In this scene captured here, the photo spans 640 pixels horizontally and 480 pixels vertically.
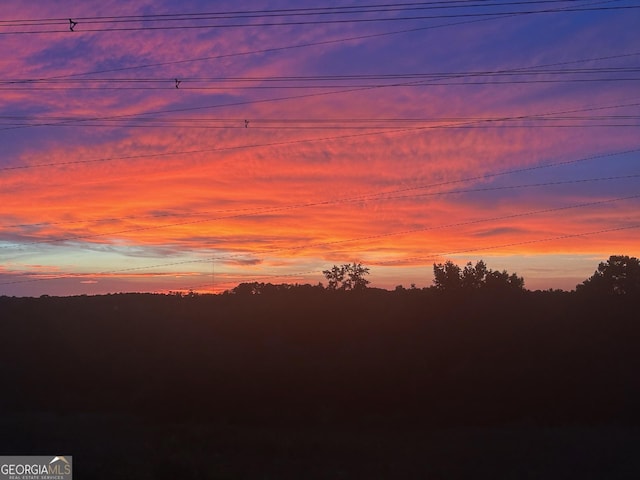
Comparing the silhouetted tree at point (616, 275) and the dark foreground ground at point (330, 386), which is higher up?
the silhouetted tree at point (616, 275)

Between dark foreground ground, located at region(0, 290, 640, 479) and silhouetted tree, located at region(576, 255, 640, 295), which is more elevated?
silhouetted tree, located at region(576, 255, 640, 295)

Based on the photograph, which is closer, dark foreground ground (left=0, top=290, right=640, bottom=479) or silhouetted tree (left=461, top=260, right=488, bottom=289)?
dark foreground ground (left=0, top=290, right=640, bottom=479)

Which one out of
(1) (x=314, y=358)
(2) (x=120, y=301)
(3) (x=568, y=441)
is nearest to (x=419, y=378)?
(1) (x=314, y=358)

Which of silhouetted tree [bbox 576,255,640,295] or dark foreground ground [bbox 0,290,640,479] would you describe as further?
silhouetted tree [bbox 576,255,640,295]

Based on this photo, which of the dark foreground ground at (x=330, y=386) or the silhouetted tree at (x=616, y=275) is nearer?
the dark foreground ground at (x=330, y=386)

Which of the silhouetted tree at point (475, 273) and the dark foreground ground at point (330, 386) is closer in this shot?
the dark foreground ground at point (330, 386)

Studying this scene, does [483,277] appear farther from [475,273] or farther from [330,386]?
[330,386]

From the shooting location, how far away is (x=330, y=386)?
34125 millimetres

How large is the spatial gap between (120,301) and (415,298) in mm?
22863

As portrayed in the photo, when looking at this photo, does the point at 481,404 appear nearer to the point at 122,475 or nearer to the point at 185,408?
the point at 185,408

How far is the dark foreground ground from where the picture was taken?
76.0 ft

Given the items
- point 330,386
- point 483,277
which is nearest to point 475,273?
point 483,277

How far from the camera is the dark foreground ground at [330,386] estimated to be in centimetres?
2317

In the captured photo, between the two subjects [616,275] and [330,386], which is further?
[616,275]
